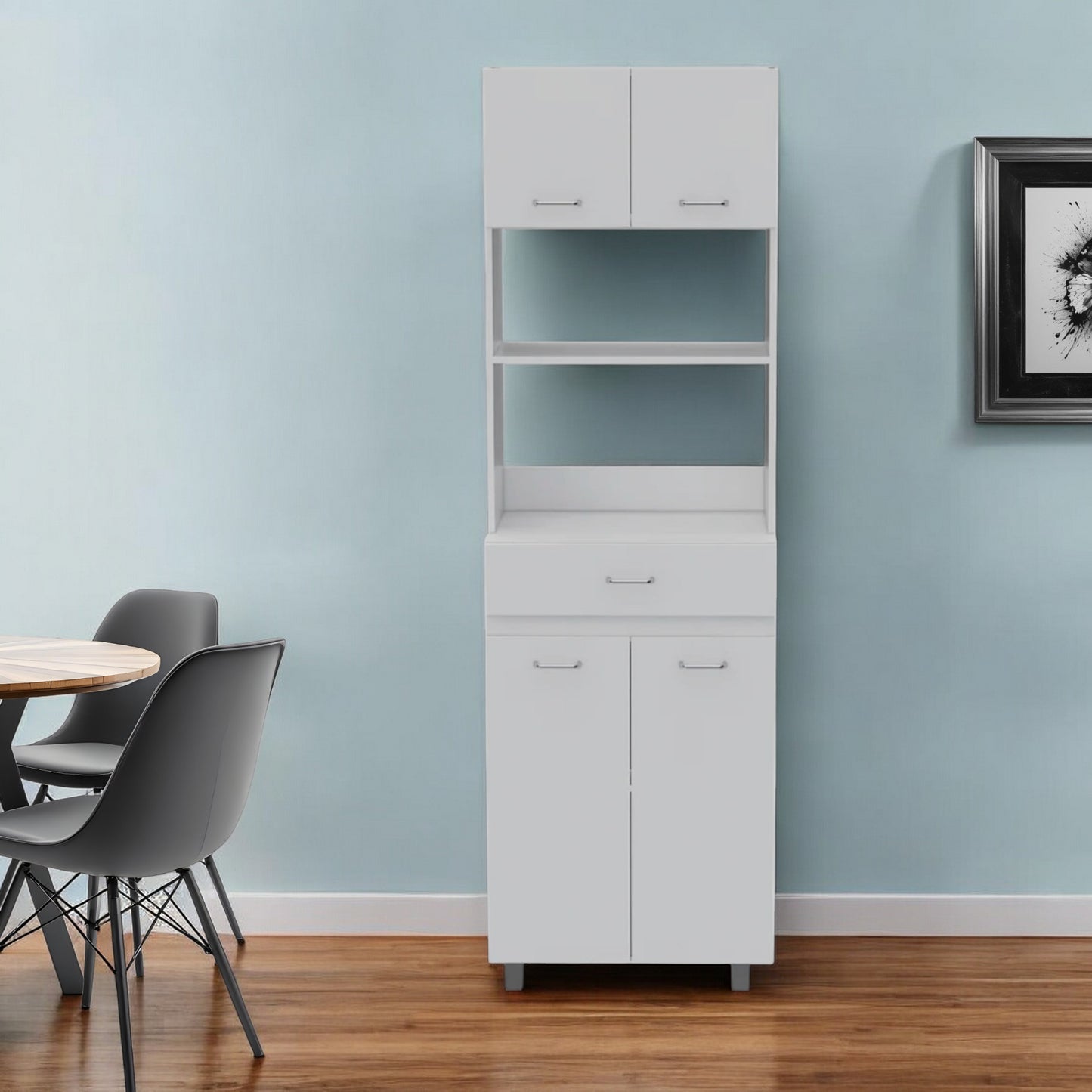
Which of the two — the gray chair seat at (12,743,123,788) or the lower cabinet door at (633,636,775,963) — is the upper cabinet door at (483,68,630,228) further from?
the gray chair seat at (12,743,123,788)

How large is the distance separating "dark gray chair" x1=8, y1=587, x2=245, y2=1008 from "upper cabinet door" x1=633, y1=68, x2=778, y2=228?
1409 mm

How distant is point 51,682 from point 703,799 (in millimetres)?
1365

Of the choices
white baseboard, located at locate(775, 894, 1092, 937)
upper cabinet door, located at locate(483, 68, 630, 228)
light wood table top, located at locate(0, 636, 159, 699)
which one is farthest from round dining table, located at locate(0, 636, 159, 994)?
white baseboard, located at locate(775, 894, 1092, 937)

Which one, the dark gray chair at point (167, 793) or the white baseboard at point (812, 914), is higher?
the dark gray chair at point (167, 793)

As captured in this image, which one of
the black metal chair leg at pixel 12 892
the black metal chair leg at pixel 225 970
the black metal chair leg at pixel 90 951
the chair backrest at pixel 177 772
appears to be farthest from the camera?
the black metal chair leg at pixel 90 951

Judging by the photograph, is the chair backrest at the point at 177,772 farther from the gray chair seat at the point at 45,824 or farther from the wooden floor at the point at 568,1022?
the wooden floor at the point at 568,1022

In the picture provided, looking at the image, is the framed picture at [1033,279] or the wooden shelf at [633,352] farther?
the framed picture at [1033,279]

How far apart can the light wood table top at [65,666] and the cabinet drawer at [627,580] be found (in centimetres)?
76

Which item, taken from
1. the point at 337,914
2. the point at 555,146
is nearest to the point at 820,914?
the point at 337,914

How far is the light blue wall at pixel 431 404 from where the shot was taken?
297 centimetres

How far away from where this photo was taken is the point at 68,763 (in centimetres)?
276

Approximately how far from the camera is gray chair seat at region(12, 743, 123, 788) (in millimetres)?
2709

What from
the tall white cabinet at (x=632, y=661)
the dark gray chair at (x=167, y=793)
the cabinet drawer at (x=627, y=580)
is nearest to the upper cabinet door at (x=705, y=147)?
the tall white cabinet at (x=632, y=661)

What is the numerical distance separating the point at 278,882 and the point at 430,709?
60cm
